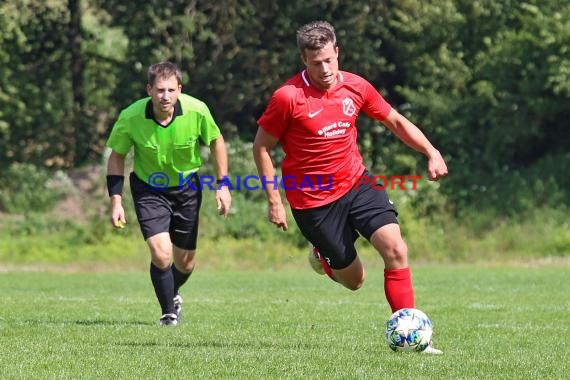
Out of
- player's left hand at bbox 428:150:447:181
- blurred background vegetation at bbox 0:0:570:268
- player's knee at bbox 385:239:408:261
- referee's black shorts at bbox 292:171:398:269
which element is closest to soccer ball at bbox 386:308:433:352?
player's knee at bbox 385:239:408:261

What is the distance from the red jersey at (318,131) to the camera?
8.18 m

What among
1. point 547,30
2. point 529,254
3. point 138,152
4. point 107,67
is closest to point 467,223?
point 529,254

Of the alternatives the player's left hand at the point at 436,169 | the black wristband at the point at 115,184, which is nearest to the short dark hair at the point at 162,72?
the black wristband at the point at 115,184

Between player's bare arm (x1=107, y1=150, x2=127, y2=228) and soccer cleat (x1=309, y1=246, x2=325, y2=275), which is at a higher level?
player's bare arm (x1=107, y1=150, x2=127, y2=228)

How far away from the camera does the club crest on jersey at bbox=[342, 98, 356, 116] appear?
8.30 m

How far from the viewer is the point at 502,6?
28.6 metres

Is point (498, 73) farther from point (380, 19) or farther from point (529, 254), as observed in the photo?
point (529, 254)

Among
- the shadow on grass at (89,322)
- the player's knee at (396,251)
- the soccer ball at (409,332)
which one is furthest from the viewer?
the shadow on grass at (89,322)

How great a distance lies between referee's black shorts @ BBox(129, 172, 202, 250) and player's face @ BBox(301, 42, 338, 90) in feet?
8.25

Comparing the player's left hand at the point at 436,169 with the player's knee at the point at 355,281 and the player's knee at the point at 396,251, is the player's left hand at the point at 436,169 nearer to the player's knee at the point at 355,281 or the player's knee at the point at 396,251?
the player's knee at the point at 396,251

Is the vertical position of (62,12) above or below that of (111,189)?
above

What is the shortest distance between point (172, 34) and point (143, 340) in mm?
21328

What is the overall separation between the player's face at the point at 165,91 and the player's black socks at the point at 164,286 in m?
1.40

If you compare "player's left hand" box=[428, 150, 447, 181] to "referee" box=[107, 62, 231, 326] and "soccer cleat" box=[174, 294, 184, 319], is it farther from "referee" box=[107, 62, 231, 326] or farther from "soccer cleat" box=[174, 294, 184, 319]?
"soccer cleat" box=[174, 294, 184, 319]
